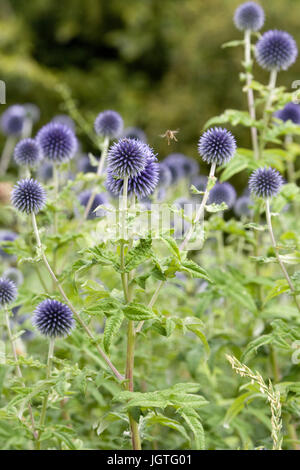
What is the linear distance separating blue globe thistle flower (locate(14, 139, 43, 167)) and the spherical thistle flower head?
98 centimetres

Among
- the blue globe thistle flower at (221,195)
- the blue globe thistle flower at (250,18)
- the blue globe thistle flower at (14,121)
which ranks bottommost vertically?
the blue globe thistle flower at (221,195)

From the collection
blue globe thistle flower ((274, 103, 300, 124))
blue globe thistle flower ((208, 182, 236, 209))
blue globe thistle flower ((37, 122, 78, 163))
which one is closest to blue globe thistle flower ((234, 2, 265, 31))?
blue globe thistle flower ((274, 103, 300, 124))

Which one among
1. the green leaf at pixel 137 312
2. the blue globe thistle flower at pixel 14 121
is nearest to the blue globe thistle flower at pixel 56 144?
the green leaf at pixel 137 312

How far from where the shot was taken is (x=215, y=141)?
68.2 inches

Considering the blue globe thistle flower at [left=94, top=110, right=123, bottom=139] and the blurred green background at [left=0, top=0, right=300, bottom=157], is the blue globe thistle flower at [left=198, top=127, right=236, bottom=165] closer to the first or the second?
the blue globe thistle flower at [left=94, top=110, right=123, bottom=139]

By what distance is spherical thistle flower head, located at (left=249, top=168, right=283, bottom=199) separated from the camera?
1.77 m

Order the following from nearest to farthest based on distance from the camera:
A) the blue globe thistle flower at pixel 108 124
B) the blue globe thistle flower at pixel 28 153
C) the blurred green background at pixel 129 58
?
the blue globe thistle flower at pixel 28 153
the blue globe thistle flower at pixel 108 124
the blurred green background at pixel 129 58

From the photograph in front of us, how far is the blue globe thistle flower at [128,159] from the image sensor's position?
1471mm

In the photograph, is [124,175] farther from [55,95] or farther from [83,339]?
[55,95]

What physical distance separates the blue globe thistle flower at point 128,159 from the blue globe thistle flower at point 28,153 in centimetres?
90

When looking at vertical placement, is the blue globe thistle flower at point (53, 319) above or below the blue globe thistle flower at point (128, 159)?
below

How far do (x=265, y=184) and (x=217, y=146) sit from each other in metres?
0.20

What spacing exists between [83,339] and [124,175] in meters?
0.82

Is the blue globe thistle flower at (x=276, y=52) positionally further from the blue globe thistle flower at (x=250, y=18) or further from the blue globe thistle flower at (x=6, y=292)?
the blue globe thistle flower at (x=6, y=292)
